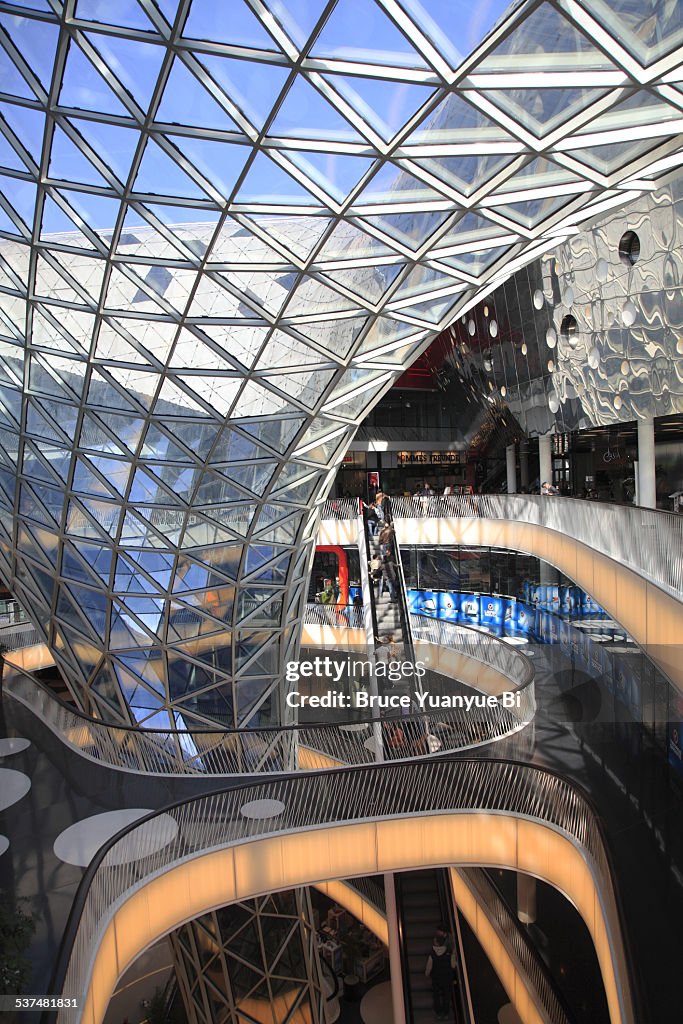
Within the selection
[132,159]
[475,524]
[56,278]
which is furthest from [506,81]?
[475,524]

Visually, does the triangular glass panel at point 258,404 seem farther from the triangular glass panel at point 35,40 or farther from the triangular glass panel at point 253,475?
the triangular glass panel at point 35,40

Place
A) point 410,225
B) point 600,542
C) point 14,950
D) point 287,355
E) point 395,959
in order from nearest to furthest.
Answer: point 14,950 → point 410,225 → point 395,959 → point 287,355 → point 600,542

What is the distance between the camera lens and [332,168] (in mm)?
15398

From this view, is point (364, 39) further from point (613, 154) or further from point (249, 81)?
point (613, 154)

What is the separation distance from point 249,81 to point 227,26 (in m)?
1.31

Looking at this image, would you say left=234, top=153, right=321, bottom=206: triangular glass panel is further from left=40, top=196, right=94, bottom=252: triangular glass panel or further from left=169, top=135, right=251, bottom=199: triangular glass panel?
left=40, top=196, right=94, bottom=252: triangular glass panel

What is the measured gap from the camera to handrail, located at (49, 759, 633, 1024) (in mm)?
13836

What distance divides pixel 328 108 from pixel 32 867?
15.7 m

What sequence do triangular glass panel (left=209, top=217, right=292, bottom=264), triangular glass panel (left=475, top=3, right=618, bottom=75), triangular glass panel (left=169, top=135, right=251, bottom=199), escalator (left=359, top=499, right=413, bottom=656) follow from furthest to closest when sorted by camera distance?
1. escalator (left=359, top=499, right=413, bottom=656)
2. triangular glass panel (left=209, top=217, right=292, bottom=264)
3. triangular glass panel (left=169, top=135, right=251, bottom=199)
4. triangular glass panel (left=475, top=3, right=618, bottom=75)

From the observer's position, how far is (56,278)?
20.0 metres

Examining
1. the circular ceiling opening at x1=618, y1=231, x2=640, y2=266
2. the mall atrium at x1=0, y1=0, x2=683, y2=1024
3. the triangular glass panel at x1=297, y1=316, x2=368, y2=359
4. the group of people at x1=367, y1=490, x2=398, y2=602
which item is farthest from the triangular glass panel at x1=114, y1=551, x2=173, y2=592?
the circular ceiling opening at x1=618, y1=231, x2=640, y2=266

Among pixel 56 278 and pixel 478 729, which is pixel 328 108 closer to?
pixel 56 278

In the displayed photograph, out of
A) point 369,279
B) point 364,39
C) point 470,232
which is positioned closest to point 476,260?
point 470,232

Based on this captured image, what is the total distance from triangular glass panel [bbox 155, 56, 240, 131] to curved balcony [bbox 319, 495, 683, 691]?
43.5 ft
